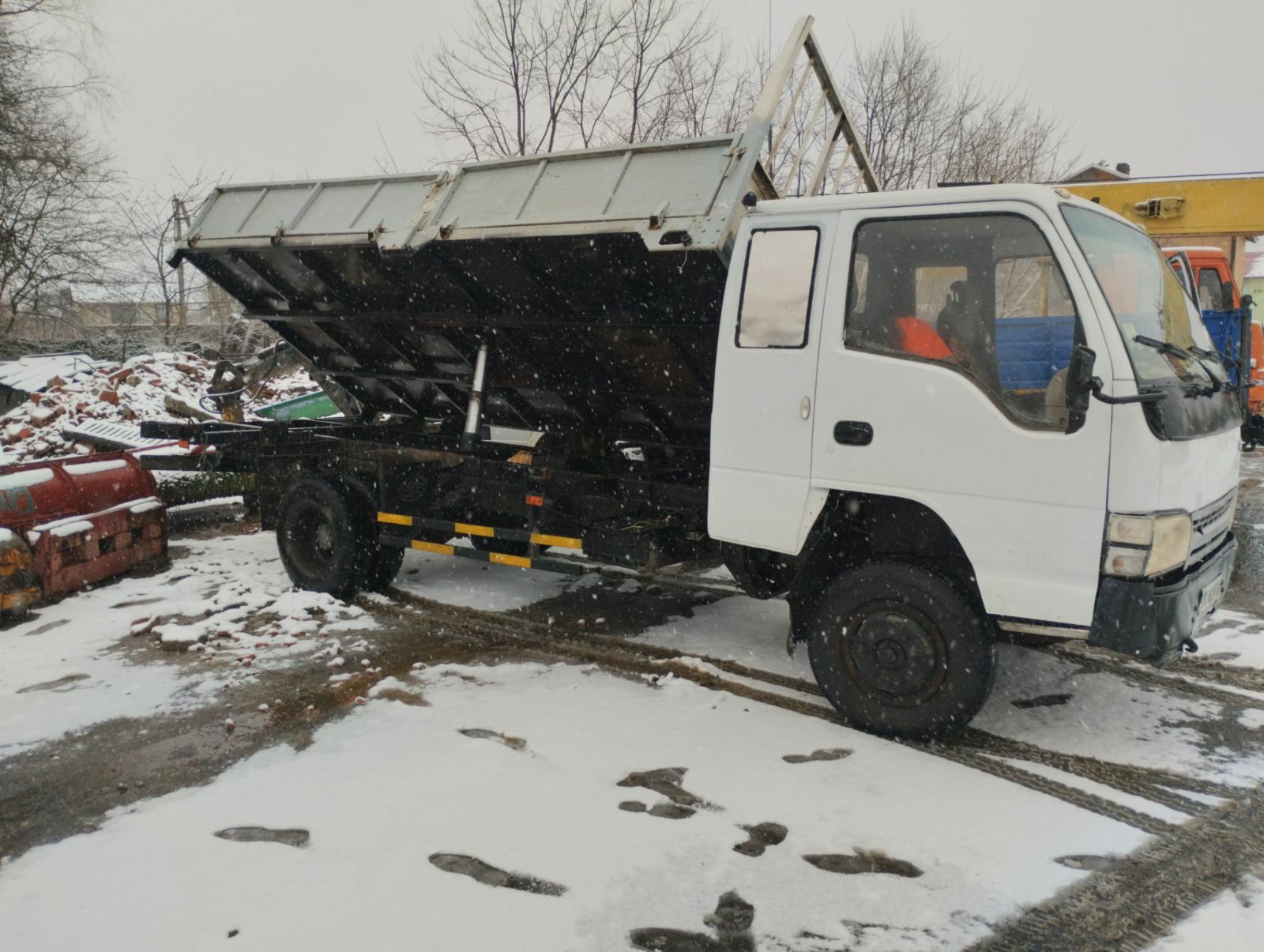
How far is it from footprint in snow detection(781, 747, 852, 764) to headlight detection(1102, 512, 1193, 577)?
4.47 ft

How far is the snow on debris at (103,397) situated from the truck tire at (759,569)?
32.8 feet

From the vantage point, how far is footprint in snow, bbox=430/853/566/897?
2963 millimetres

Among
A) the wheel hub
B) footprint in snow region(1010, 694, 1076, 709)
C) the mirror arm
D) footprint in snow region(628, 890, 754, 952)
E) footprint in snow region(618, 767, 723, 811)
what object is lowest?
footprint in snow region(628, 890, 754, 952)

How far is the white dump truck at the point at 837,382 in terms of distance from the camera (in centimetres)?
359

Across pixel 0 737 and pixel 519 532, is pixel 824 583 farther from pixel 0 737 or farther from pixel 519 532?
pixel 0 737

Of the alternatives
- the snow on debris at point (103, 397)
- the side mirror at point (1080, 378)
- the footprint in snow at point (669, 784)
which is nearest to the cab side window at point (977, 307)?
the side mirror at point (1080, 378)

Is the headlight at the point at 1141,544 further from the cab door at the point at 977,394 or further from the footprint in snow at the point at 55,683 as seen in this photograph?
the footprint in snow at the point at 55,683

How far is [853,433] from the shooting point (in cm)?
400

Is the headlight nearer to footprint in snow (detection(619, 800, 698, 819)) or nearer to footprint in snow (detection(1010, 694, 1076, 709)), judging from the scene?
footprint in snow (detection(1010, 694, 1076, 709))

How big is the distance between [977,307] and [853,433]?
2.44ft

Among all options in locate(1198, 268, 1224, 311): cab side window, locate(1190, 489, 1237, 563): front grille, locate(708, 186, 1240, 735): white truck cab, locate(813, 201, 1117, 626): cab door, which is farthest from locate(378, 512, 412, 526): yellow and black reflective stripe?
locate(1198, 268, 1224, 311): cab side window

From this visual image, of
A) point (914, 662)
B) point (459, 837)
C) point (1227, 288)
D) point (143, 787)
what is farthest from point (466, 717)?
point (1227, 288)

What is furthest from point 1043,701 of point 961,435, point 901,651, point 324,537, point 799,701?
point 324,537

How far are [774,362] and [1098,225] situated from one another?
1.54 meters
